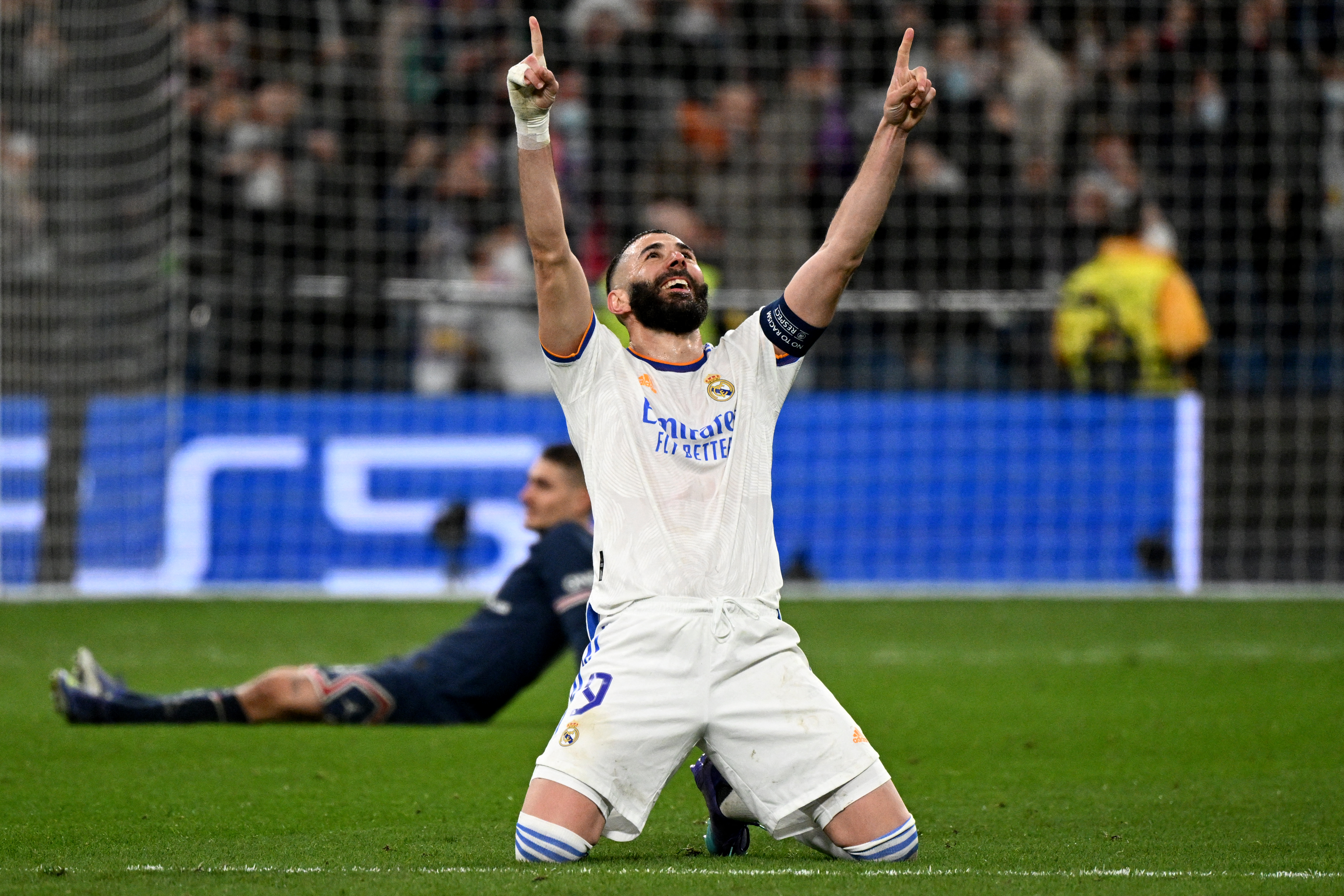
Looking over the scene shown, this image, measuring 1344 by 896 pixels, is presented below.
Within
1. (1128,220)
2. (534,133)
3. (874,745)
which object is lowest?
(874,745)

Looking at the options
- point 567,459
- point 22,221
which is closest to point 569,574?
point 567,459

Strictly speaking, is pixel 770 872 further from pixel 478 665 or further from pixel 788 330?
pixel 478 665

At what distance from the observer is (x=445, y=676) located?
693 centimetres

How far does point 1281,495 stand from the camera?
496 inches

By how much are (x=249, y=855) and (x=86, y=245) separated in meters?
10.3

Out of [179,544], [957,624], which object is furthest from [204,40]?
[957,624]

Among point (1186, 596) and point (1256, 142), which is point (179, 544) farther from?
point (1256, 142)

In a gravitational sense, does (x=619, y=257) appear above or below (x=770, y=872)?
above

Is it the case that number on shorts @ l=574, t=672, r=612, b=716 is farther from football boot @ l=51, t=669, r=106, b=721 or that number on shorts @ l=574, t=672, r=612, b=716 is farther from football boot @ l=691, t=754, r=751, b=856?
football boot @ l=51, t=669, r=106, b=721

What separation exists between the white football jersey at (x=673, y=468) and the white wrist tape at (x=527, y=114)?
514 millimetres

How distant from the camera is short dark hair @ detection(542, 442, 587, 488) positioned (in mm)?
6672

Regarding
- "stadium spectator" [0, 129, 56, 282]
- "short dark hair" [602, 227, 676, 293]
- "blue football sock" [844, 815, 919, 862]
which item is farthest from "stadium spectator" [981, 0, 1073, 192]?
"blue football sock" [844, 815, 919, 862]

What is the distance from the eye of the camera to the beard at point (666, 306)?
464 cm

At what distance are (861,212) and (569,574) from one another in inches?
90.0
